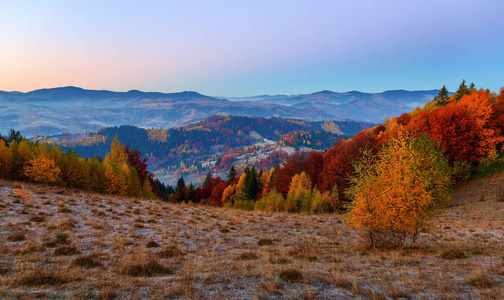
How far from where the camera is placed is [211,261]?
11523 mm

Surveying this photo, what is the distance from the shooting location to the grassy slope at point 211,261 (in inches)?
297

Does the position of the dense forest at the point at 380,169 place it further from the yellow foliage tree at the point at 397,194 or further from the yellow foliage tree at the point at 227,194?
the yellow foliage tree at the point at 227,194

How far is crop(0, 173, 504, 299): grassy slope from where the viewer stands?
→ 24.7ft

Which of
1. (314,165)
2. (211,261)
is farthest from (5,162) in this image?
(314,165)

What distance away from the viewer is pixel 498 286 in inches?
327

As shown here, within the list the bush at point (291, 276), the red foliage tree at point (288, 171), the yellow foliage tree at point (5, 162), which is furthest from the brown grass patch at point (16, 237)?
the red foliage tree at point (288, 171)

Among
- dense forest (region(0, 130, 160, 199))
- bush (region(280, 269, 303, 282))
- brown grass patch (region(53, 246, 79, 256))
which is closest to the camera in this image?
bush (region(280, 269, 303, 282))

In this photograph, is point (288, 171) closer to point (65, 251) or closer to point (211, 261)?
point (211, 261)

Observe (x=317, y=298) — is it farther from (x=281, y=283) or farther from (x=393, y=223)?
(x=393, y=223)

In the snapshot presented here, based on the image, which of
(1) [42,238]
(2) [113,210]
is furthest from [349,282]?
(2) [113,210]

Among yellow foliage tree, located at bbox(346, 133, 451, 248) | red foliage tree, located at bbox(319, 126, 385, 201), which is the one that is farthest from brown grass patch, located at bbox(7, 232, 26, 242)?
red foliage tree, located at bbox(319, 126, 385, 201)

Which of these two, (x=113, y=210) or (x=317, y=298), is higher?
(x=317, y=298)

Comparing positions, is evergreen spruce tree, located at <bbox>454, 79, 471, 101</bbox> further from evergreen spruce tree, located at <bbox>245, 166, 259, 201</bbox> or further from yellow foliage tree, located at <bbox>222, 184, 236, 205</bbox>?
yellow foliage tree, located at <bbox>222, 184, 236, 205</bbox>

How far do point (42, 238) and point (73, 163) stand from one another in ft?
131
